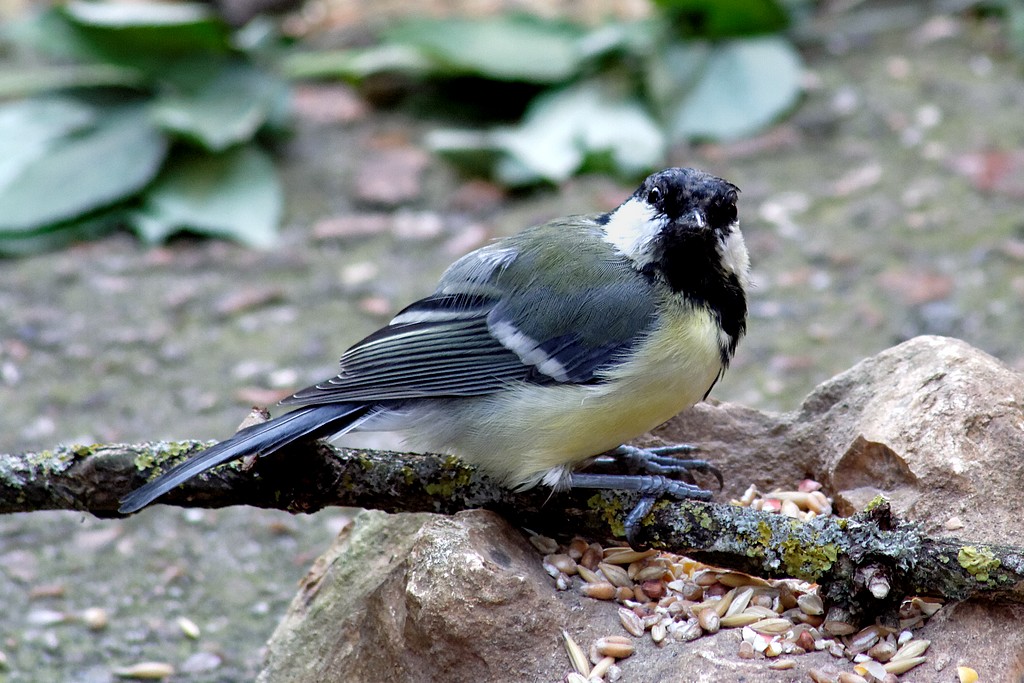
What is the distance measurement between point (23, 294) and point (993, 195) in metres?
5.00

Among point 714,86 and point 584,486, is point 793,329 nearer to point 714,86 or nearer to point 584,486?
point 714,86

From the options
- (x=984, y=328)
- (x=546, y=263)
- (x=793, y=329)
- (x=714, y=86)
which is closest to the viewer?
(x=546, y=263)

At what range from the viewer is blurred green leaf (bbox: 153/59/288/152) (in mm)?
6229

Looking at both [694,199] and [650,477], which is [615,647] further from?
[694,199]

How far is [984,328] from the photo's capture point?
477 centimetres

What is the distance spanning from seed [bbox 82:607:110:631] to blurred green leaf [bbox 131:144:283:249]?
2819mm

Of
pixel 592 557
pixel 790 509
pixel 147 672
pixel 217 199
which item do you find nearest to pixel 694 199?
pixel 790 509

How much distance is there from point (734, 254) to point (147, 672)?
208 centimetres

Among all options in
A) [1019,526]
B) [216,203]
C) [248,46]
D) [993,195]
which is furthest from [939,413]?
[248,46]

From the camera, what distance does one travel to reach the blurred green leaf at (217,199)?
6082 millimetres

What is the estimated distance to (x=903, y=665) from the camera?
2180mm

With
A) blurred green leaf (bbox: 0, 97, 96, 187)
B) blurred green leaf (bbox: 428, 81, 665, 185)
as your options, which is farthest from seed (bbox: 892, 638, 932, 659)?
blurred green leaf (bbox: 0, 97, 96, 187)

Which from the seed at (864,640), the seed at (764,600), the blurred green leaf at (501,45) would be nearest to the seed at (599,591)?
the seed at (764,600)

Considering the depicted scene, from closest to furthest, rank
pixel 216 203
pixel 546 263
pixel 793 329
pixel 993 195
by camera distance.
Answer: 1. pixel 546 263
2. pixel 793 329
3. pixel 993 195
4. pixel 216 203
